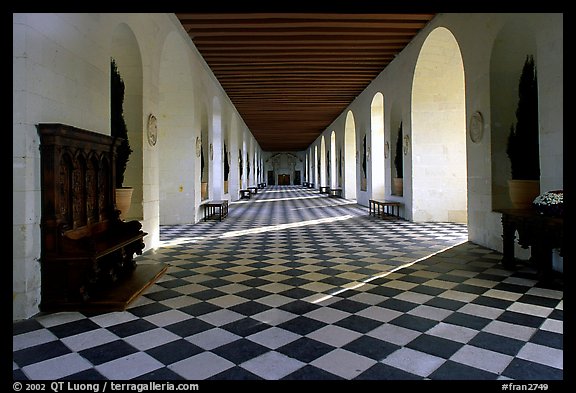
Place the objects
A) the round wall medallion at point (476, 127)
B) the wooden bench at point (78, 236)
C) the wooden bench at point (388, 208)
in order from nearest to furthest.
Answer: the wooden bench at point (78, 236) < the round wall medallion at point (476, 127) < the wooden bench at point (388, 208)

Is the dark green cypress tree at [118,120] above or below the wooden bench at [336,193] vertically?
above

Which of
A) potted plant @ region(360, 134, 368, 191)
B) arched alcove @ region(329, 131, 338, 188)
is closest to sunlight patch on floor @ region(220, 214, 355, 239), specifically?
potted plant @ region(360, 134, 368, 191)

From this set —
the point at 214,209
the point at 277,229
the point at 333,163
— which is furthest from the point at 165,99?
the point at 333,163

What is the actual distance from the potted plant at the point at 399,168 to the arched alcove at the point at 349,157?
22.3ft

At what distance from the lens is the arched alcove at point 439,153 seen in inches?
375

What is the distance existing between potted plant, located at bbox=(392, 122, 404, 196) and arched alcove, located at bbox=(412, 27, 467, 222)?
0.97 metres

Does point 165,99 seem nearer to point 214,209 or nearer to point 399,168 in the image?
point 214,209

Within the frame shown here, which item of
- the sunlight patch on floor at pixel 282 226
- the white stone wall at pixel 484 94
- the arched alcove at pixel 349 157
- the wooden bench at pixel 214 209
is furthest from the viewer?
the arched alcove at pixel 349 157

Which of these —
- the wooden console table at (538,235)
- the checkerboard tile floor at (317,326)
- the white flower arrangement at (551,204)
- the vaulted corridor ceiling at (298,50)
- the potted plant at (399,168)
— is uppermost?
the vaulted corridor ceiling at (298,50)

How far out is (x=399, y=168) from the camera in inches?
434

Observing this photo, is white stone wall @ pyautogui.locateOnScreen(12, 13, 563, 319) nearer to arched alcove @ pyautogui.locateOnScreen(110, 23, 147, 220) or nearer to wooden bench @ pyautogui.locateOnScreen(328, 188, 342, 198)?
arched alcove @ pyautogui.locateOnScreen(110, 23, 147, 220)

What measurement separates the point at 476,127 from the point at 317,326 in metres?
5.13

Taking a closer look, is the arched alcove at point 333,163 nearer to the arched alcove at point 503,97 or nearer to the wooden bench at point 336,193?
the wooden bench at point 336,193

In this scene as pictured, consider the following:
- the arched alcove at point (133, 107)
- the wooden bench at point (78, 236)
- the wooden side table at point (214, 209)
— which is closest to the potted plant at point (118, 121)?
the arched alcove at point (133, 107)
